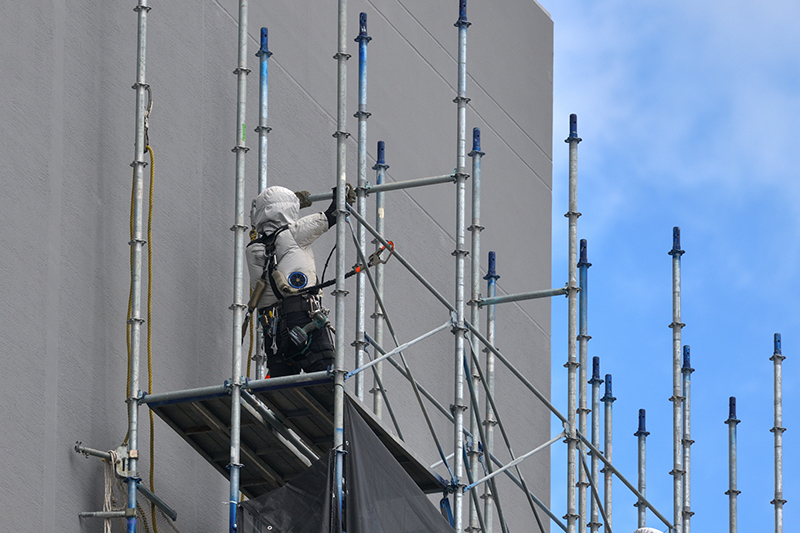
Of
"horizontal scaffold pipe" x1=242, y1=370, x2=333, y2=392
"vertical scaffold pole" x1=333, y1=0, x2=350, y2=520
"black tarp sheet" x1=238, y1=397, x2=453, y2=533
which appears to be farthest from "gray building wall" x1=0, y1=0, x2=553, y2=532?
"vertical scaffold pole" x1=333, y1=0, x2=350, y2=520

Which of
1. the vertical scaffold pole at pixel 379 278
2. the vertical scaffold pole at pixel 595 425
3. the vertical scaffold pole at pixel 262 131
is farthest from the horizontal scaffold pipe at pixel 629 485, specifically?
the vertical scaffold pole at pixel 262 131

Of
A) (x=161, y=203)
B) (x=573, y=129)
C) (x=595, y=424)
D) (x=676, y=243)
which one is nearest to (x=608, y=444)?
(x=595, y=424)

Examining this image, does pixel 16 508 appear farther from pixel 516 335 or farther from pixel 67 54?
pixel 516 335

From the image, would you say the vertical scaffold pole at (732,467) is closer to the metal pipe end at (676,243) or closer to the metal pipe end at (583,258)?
the metal pipe end at (676,243)

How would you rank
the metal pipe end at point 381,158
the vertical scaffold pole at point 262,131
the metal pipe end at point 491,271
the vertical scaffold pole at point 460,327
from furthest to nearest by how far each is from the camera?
1. the metal pipe end at point 491,271
2. the metal pipe end at point 381,158
3. the vertical scaffold pole at point 262,131
4. the vertical scaffold pole at point 460,327

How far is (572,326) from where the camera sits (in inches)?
529

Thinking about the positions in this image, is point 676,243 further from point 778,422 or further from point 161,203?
point 161,203

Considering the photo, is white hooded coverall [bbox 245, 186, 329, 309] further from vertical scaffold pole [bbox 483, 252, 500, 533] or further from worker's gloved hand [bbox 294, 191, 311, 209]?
vertical scaffold pole [bbox 483, 252, 500, 533]

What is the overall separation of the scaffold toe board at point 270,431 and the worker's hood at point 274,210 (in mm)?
1368

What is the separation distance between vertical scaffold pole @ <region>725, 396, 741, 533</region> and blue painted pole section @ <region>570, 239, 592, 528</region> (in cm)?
238

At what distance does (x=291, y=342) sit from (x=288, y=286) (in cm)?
40

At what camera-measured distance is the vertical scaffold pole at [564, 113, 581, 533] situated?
12922 millimetres

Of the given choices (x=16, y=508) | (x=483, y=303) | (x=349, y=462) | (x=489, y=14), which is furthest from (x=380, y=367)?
(x=489, y=14)

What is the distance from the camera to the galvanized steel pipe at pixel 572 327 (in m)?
12.9
